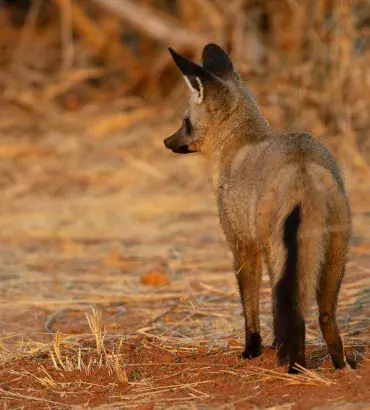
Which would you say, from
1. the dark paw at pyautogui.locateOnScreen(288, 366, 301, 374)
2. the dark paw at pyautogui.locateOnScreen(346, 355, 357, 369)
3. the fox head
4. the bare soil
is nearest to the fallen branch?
the bare soil

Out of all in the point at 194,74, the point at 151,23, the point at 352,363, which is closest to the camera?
the point at 352,363

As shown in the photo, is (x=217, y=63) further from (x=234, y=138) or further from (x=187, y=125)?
(x=234, y=138)

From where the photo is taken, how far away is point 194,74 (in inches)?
197

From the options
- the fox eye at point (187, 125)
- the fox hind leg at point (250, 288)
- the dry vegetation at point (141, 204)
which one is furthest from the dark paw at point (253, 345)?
the fox eye at point (187, 125)

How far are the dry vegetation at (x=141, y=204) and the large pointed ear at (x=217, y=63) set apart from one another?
1.36 metres

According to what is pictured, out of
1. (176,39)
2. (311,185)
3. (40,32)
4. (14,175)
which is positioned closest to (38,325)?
(311,185)

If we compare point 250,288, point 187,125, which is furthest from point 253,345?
point 187,125

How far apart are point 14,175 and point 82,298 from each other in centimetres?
488

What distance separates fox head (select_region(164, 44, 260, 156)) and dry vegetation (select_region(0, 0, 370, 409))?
979 millimetres

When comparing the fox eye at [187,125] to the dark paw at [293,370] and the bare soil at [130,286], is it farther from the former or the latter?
the dark paw at [293,370]

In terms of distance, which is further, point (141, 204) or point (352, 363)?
point (141, 204)

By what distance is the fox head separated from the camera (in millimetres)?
5090

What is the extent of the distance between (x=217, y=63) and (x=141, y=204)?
4742mm

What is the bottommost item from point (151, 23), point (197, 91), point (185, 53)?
point (197, 91)
